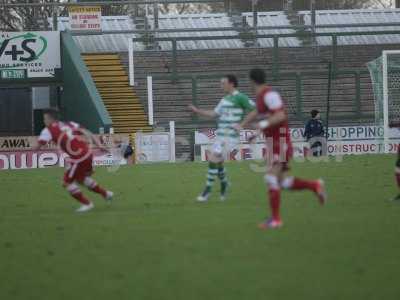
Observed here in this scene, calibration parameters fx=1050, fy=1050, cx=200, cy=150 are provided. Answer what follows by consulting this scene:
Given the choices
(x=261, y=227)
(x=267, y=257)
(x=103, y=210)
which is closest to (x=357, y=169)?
(x=103, y=210)

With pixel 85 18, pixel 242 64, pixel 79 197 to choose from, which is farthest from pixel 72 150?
pixel 242 64

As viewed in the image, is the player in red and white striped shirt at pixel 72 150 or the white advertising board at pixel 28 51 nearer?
the player in red and white striped shirt at pixel 72 150

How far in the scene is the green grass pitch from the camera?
29.3ft

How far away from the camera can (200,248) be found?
11234 millimetres

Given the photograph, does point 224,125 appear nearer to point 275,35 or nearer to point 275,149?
point 275,149

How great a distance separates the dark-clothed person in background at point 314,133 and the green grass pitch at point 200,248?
16.8 m

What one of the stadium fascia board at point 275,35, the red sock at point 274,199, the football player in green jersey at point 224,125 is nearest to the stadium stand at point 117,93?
the stadium fascia board at point 275,35

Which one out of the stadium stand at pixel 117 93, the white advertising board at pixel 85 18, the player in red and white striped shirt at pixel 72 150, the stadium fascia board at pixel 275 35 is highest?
the white advertising board at pixel 85 18

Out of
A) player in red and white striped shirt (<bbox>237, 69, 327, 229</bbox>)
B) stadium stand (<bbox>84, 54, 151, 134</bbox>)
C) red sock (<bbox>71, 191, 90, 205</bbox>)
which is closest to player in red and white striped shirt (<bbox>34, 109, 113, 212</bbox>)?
red sock (<bbox>71, 191, 90, 205</bbox>)

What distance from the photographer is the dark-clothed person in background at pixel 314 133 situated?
36281mm

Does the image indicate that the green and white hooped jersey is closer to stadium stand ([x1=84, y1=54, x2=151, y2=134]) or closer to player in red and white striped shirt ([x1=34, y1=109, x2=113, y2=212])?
player in red and white striped shirt ([x1=34, y1=109, x2=113, y2=212])

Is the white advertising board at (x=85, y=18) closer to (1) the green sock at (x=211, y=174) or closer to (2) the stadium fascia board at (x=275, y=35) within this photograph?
(2) the stadium fascia board at (x=275, y=35)

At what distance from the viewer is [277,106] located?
1255 cm

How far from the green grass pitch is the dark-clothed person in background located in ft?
55.2
